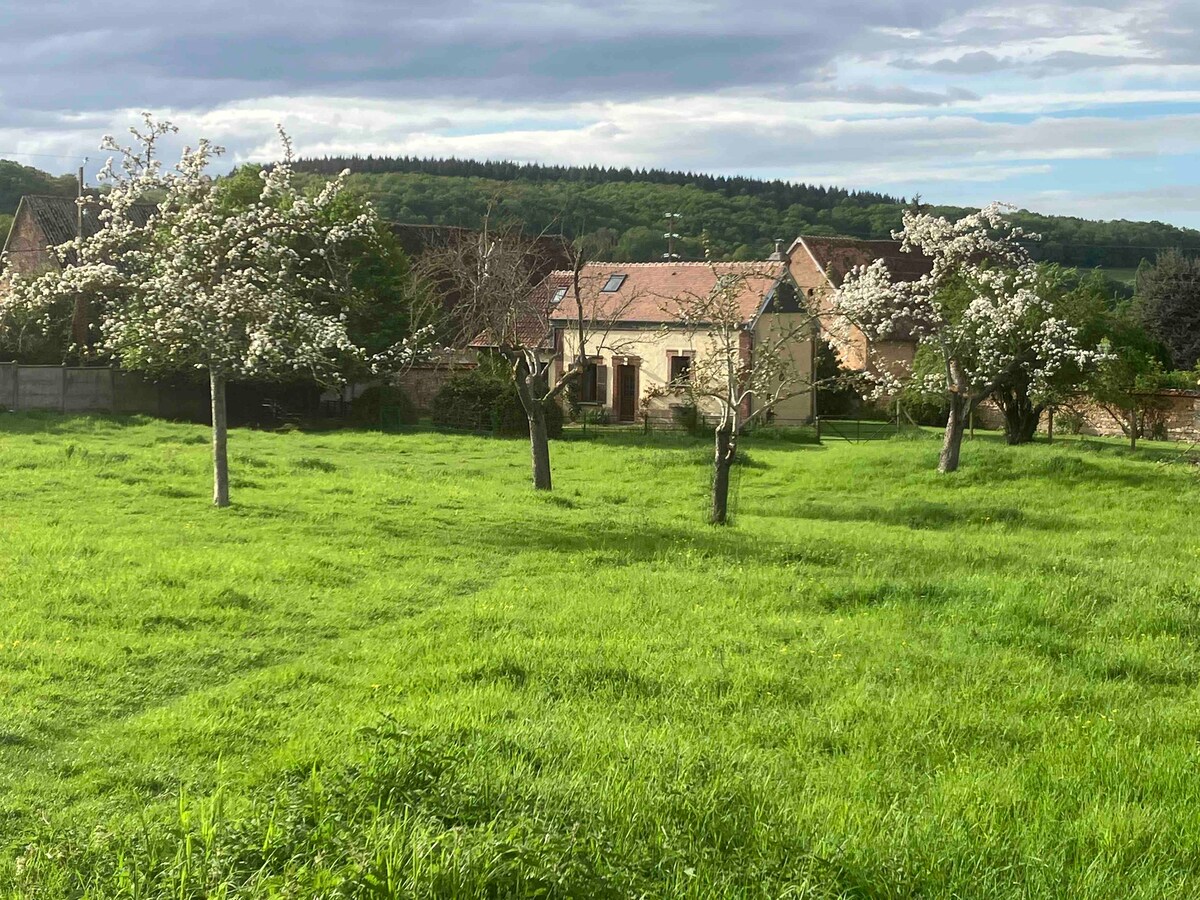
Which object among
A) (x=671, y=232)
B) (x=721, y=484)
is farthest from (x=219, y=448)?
(x=671, y=232)

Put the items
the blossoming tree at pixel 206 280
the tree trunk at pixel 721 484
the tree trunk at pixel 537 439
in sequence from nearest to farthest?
→ the blossoming tree at pixel 206 280, the tree trunk at pixel 721 484, the tree trunk at pixel 537 439

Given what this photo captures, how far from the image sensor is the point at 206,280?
1673cm

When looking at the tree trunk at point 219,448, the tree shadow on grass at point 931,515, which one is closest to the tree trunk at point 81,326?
the tree trunk at point 219,448

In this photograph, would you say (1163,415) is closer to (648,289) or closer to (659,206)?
(648,289)

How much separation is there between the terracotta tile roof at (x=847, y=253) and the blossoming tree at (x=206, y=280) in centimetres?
4035

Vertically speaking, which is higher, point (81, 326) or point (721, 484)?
point (81, 326)

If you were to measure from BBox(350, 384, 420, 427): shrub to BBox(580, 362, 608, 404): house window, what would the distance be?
741 centimetres

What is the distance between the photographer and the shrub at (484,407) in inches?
1401

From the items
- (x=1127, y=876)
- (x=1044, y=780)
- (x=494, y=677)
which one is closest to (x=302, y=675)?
(x=494, y=677)

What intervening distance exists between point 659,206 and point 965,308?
6297 centimetres

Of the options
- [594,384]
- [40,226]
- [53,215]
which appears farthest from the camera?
[53,215]

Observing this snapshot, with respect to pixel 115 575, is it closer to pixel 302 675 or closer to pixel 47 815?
pixel 302 675

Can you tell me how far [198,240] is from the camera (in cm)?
1631

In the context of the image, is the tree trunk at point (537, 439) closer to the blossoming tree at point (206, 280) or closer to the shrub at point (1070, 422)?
the blossoming tree at point (206, 280)
